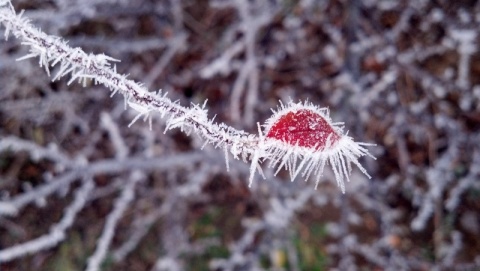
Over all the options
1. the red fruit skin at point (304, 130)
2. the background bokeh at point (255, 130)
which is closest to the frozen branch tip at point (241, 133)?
the red fruit skin at point (304, 130)

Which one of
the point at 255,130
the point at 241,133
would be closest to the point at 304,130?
the point at 241,133

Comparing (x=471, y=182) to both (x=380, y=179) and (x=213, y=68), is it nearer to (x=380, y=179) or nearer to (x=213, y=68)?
(x=380, y=179)

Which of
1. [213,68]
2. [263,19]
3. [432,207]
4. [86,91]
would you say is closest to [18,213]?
[86,91]

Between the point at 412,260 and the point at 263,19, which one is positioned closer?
the point at 263,19

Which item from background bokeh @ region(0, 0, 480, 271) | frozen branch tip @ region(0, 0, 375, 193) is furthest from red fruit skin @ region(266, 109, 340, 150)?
background bokeh @ region(0, 0, 480, 271)

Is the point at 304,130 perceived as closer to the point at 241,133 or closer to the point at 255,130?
the point at 241,133

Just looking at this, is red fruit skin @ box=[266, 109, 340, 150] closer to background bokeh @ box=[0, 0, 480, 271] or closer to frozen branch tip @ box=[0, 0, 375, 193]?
frozen branch tip @ box=[0, 0, 375, 193]
